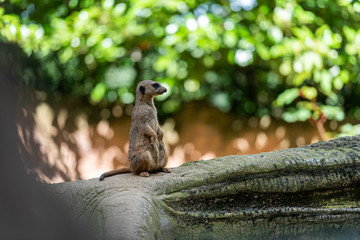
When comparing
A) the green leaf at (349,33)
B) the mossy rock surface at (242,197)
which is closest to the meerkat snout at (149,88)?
the mossy rock surface at (242,197)

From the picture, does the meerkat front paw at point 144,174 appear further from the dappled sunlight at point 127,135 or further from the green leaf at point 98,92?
the dappled sunlight at point 127,135

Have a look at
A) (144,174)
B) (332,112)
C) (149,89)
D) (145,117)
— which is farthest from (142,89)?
(332,112)

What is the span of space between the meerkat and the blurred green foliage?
5.29 feet

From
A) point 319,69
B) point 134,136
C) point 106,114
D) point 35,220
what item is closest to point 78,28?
point 106,114

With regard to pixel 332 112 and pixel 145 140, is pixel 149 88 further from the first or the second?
pixel 332 112

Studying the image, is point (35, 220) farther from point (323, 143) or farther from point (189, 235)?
point (323, 143)

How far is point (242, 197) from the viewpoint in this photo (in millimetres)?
2193

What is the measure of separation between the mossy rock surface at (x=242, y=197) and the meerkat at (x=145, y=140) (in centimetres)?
8

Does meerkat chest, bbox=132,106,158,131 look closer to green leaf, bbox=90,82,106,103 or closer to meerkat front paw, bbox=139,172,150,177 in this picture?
meerkat front paw, bbox=139,172,150,177

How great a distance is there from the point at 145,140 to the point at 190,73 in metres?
2.03

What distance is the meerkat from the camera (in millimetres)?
2225

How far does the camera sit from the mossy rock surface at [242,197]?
196 centimetres

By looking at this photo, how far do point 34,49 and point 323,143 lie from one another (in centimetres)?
276

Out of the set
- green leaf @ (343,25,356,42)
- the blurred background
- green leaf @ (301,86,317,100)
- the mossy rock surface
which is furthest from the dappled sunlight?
the mossy rock surface
